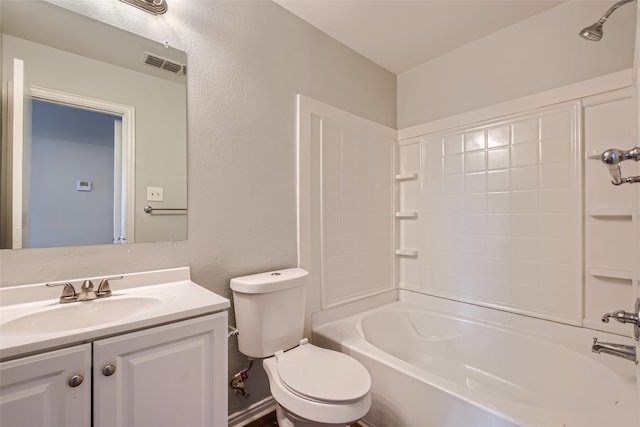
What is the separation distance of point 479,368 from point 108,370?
202 cm

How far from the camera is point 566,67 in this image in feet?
5.57

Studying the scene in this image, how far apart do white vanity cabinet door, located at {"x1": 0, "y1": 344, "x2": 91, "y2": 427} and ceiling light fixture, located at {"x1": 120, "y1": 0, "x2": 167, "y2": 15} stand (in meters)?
1.36

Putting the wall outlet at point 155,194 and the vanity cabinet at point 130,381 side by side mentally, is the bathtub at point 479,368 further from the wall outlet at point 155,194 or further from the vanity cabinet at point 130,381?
the wall outlet at point 155,194

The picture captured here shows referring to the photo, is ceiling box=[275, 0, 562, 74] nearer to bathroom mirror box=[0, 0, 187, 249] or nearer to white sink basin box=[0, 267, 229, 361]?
bathroom mirror box=[0, 0, 187, 249]

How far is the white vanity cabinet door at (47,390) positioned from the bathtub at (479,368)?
3.95 ft

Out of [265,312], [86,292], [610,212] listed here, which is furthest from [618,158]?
[86,292]

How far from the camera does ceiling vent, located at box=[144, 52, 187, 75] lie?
131 centimetres

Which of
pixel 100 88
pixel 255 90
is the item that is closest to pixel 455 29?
pixel 255 90

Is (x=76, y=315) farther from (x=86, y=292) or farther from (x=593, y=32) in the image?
(x=593, y=32)

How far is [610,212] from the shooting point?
4.96ft

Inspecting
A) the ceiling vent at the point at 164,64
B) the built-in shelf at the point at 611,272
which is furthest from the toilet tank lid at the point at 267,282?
the built-in shelf at the point at 611,272

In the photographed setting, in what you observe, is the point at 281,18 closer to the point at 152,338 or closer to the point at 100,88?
the point at 100,88

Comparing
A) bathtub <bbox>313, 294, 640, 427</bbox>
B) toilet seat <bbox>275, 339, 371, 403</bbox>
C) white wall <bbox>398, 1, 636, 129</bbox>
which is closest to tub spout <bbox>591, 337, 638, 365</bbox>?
bathtub <bbox>313, 294, 640, 427</bbox>

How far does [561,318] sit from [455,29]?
1938 mm
